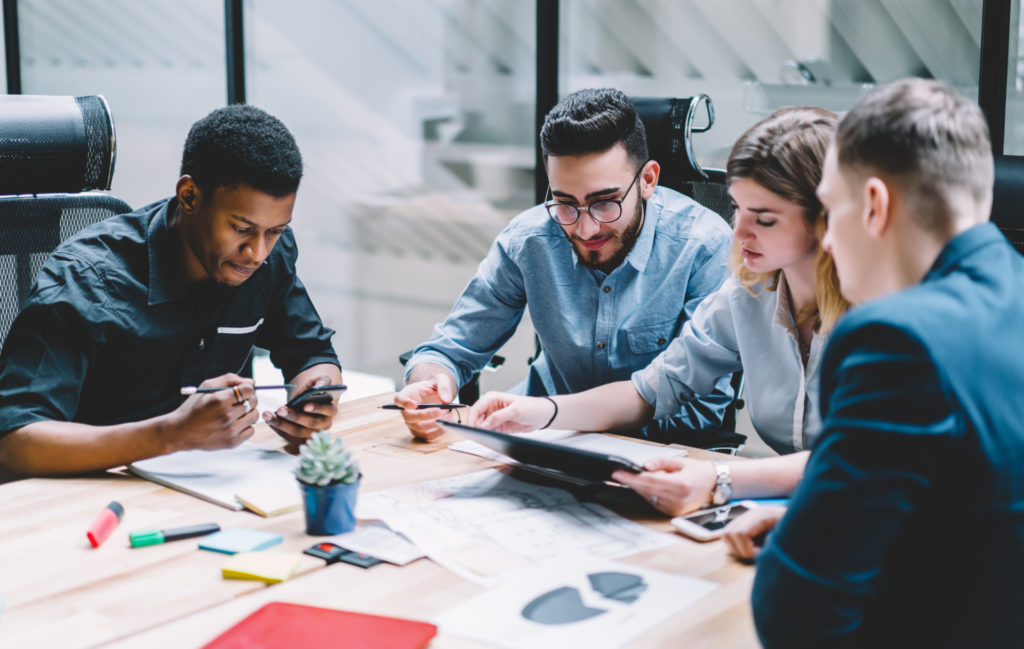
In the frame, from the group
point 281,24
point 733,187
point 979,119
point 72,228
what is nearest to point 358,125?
point 281,24

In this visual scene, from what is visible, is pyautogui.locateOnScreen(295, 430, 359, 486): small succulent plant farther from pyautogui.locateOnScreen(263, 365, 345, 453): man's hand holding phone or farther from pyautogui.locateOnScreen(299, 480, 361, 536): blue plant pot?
pyautogui.locateOnScreen(263, 365, 345, 453): man's hand holding phone

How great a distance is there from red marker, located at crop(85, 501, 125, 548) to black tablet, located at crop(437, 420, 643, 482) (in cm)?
45

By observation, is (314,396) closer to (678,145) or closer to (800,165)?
(800,165)

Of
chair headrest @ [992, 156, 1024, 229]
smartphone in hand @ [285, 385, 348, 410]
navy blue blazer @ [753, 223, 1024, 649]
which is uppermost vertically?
chair headrest @ [992, 156, 1024, 229]

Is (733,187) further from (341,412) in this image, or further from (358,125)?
(358,125)

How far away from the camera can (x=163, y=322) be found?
1.72m

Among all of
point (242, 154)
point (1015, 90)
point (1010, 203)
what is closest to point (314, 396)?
point (242, 154)

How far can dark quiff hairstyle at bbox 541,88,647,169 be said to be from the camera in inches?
74.0

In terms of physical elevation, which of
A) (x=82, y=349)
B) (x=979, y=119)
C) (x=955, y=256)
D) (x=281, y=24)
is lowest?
(x=82, y=349)

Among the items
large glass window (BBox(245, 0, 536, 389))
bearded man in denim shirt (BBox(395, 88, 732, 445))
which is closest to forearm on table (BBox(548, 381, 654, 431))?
bearded man in denim shirt (BBox(395, 88, 732, 445))

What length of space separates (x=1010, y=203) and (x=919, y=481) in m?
1.05

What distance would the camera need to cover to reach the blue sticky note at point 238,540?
1155 millimetres

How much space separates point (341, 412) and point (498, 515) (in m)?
0.61

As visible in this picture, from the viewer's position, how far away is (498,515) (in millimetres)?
1271
